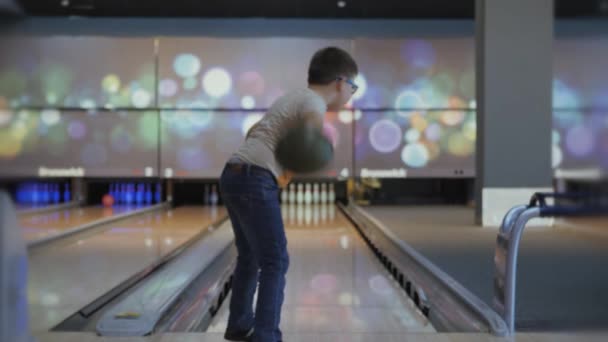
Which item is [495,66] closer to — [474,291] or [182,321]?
A: [474,291]

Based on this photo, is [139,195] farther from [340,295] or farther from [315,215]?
[340,295]

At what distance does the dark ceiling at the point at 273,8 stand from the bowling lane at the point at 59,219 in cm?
256

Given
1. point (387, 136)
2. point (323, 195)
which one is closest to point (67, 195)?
point (323, 195)

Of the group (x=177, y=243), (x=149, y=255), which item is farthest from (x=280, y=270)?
(x=177, y=243)

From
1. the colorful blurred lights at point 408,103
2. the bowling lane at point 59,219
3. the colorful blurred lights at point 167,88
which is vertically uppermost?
the colorful blurred lights at point 167,88

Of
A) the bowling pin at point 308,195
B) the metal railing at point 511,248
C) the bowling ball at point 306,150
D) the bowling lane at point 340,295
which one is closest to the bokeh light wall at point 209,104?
the bowling pin at point 308,195

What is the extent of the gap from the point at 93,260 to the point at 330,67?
2.87 meters

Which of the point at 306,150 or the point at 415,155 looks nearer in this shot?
the point at 306,150

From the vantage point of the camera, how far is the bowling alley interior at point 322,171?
2500 mm

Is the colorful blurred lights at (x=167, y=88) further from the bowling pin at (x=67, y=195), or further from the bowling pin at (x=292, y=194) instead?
the bowling pin at (x=292, y=194)

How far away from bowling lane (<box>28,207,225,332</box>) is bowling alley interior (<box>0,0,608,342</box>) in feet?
0.08

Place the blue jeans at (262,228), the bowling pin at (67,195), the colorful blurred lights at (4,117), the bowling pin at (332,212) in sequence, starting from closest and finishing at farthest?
the colorful blurred lights at (4,117)
the blue jeans at (262,228)
the bowling pin at (332,212)
the bowling pin at (67,195)

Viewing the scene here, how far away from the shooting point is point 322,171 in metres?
1.90

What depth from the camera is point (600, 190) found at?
1.35 m
